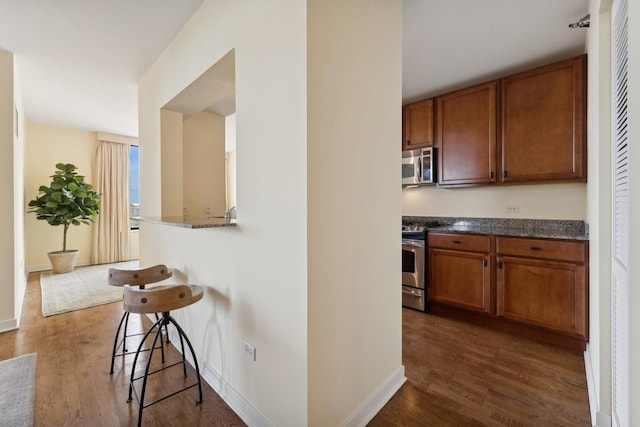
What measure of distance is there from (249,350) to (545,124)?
309 centimetres

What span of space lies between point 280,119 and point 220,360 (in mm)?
1546

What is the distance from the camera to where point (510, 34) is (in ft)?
7.70

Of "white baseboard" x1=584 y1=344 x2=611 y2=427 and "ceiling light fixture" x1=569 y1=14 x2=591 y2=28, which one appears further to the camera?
"ceiling light fixture" x1=569 y1=14 x2=591 y2=28

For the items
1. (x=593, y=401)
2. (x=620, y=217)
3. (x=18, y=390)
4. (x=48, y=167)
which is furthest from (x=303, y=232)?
(x=48, y=167)

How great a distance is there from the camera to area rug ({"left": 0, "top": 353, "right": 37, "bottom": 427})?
163 centimetres

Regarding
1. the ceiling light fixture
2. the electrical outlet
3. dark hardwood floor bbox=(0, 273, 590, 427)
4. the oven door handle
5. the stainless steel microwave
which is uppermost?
the ceiling light fixture

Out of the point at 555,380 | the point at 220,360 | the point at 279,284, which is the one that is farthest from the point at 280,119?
the point at 555,380

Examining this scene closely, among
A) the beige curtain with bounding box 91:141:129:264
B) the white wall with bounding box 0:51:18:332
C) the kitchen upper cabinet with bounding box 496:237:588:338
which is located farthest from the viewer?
the beige curtain with bounding box 91:141:129:264

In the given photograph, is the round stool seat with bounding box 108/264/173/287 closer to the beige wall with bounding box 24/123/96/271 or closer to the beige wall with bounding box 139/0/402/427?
the beige wall with bounding box 139/0/402/427

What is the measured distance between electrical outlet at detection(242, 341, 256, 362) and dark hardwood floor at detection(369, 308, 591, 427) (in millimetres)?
755

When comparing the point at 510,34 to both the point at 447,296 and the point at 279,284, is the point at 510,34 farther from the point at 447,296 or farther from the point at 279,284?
the point at 279,284

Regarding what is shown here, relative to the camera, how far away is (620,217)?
1240 millimetres

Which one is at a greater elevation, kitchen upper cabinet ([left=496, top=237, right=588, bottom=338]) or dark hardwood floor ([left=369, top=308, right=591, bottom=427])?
kitchen upper cabinet ([left=496, top=237, right=588, bottom=338])

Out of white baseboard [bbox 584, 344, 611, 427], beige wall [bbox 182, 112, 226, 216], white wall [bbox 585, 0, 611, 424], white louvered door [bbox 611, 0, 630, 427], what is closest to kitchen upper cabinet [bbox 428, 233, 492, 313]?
white baseboard [bbox 584, 344, 611, 427]
